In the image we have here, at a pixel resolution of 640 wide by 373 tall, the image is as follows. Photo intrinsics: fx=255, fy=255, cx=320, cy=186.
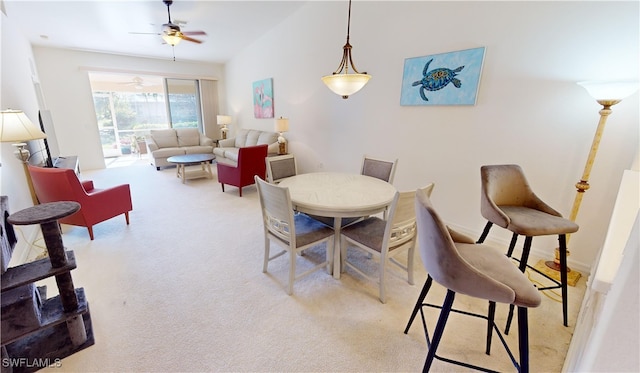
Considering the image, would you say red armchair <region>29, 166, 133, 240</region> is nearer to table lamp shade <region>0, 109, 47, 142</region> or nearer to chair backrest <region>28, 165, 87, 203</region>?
chair backrest <region>28, 165, 87, 203</region>

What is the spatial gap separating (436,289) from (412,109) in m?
2.06

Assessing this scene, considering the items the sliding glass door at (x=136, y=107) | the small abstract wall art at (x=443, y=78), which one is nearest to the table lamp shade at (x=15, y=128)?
the small abstract wall art at (x=443, y=78)

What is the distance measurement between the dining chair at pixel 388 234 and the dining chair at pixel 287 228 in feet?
0.72

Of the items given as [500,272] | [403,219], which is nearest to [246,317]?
[403,219]

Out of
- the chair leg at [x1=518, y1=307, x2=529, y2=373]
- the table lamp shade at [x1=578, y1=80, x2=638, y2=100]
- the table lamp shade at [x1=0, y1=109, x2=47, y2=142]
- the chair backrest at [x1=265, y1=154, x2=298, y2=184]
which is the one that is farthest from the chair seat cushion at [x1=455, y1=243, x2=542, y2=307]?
the table lamp shade at [x1=0, y1=109, x2=47, y2=142]

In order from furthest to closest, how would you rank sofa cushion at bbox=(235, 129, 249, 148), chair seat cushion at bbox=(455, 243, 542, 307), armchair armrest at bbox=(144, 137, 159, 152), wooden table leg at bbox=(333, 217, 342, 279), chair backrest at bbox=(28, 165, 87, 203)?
sofa cushion at bbox=(235, 129, 249, 148) → armchair armrest at bbox=(144, 137, 159, 152) → chair backrest at bbox=(28, 165, 87, 203) → wooden table leg at bbox=(333, 217, 342, 279) → chair seat cushion at bbox=(455, 243, 542, 307)

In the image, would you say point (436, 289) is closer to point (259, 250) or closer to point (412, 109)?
point (259, 250)

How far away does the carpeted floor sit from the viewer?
147cm

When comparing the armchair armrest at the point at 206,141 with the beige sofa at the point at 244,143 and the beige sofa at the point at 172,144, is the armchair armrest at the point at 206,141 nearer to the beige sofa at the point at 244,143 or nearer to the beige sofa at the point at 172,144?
the beige sofa at the point at 172,144

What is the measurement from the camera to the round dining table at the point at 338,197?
1878 mm

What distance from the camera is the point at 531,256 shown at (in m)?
2.51

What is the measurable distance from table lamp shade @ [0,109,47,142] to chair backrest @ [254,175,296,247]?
2.00 m

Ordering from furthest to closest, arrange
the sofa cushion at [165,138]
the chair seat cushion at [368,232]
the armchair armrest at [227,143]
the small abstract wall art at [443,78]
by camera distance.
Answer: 1. the armchair armrest at [227,143]
2. the sofa cushion at [165,138]
3. the small abstract wall art at [443,78]
4. the chair seat cushion at [368,232]

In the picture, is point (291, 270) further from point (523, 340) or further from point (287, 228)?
point (523, 340)
